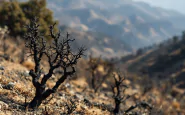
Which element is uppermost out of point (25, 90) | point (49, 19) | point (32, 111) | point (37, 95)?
point (49, 19)

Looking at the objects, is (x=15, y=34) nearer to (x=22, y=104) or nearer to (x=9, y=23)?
(x=9, y=23)

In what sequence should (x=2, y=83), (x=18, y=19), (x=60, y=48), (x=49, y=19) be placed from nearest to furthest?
(x=60, y=48) → (x=2, y=83) → (x=18, y=19) → (x=49, y=19)

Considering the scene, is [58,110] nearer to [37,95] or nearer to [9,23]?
[37,95]

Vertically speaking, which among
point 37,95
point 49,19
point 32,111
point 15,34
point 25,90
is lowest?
point 32,111

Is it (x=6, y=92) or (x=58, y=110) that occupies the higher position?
(x=6, y=92)

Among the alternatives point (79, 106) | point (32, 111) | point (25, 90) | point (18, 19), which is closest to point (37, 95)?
point (32, 111)

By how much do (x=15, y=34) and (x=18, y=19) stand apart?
12.1 feet

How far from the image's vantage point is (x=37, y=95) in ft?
46.6

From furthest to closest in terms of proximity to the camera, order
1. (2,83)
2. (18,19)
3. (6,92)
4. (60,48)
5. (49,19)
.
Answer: (49,19), (18,19), (2,83), (6,92), (60,48)

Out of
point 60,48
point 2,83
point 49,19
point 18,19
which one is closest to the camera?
point 60,48

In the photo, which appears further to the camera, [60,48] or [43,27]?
[43,27]

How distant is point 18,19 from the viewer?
1927 inches

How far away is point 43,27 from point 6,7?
890 cm

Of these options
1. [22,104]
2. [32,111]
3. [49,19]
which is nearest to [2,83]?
[22,104]
